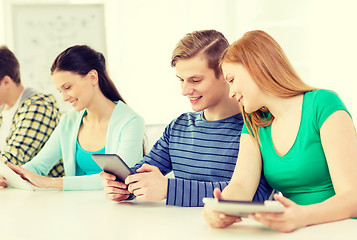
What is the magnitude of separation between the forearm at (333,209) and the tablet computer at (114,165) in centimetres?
60

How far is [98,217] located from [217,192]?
0.43 m

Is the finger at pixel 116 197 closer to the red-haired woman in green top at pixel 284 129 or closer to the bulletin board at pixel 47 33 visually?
the red-haired woman in green top at pixel 284 129

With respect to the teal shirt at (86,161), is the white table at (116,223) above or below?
above

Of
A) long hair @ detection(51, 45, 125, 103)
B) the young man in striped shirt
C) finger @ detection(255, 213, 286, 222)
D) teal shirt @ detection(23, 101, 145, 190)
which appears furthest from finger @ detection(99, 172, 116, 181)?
long hair @ detection(51, 45, 125, 103)

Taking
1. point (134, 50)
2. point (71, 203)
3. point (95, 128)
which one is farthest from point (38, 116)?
point (134, 50)

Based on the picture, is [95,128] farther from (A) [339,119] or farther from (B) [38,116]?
(A) [339,119]

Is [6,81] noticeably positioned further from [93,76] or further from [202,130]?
[202,130]

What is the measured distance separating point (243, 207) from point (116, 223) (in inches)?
16.7

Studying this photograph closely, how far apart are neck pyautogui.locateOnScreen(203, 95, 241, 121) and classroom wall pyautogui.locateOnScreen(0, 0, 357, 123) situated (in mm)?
2610

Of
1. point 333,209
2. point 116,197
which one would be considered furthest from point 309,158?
point 116,197

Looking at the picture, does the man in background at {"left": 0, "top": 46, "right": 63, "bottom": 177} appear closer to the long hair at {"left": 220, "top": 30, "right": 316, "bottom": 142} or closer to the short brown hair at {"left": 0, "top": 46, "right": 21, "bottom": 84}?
the short brown hair at {"left": 0, "top": 46, "right": 21, "bottom": 84}

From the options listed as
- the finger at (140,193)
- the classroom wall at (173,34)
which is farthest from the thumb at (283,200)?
the classroom wall at (173,34)

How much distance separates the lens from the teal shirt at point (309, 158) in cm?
138

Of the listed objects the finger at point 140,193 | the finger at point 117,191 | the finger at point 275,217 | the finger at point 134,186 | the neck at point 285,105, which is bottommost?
the finger at point 117,191
